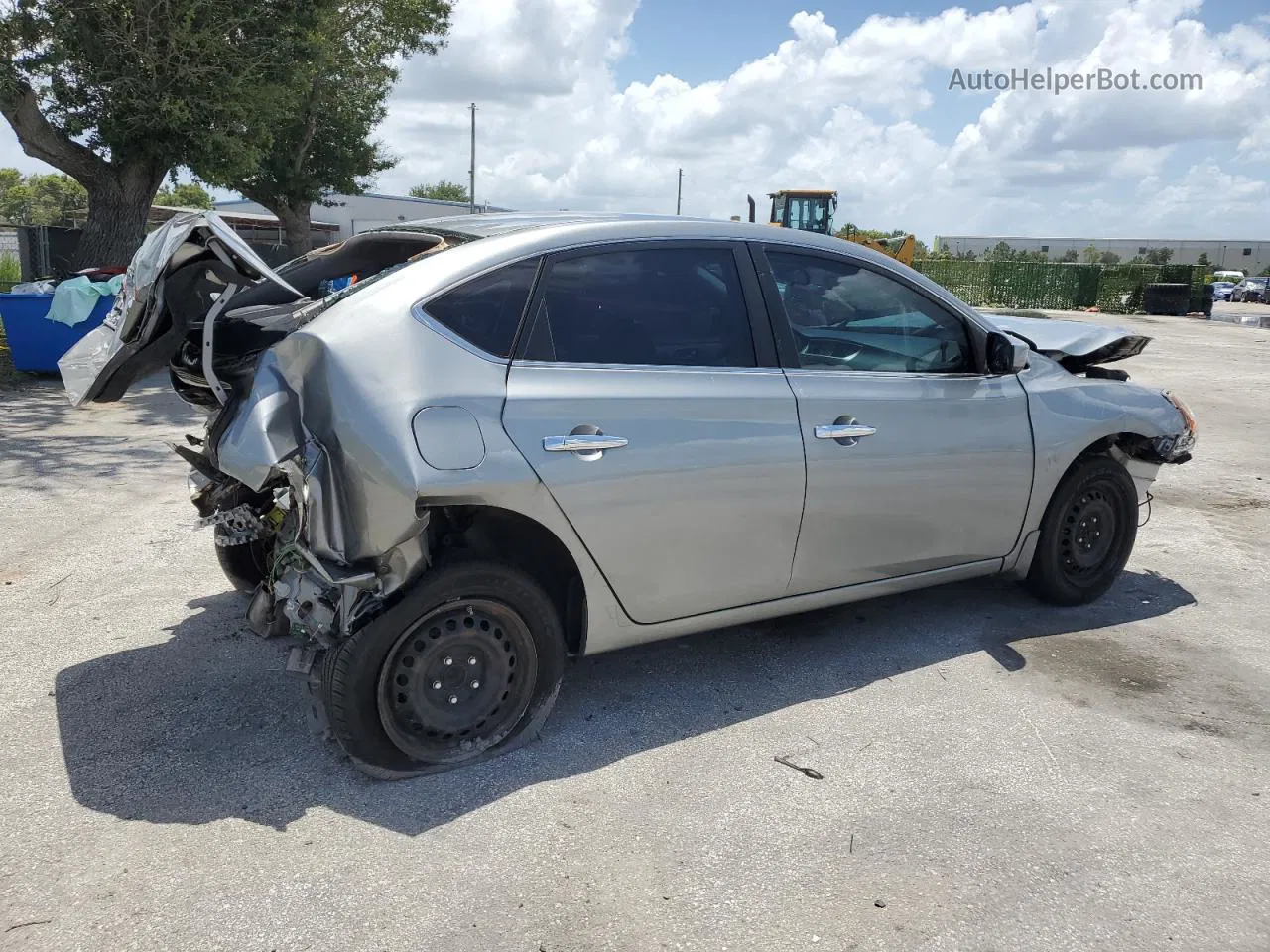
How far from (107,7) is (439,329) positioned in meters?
12.6

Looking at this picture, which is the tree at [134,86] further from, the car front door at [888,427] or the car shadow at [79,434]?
the car front door at [888,427]

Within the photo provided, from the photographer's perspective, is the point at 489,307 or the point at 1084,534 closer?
the point at 489,307

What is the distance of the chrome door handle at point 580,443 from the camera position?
11.1 ft

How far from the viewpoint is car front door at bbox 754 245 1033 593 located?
4.01 meters

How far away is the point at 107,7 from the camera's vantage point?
1296 cm

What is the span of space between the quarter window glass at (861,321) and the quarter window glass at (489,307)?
1108 mm

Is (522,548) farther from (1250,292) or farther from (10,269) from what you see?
(1250,292)

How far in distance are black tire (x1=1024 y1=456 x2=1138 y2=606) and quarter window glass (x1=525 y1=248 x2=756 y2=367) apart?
1.99 m

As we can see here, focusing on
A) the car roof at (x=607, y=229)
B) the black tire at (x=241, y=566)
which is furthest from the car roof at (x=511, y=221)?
the black tire at (x=241, y=566)

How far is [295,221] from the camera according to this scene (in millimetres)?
31656

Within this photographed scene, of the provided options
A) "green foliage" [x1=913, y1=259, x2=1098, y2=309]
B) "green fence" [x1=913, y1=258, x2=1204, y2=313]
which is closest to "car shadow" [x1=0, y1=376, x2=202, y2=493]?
"green fence" [x1=913, y1=258, x2=1204, y2=313]

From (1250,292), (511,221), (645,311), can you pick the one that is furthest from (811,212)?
(645,311)

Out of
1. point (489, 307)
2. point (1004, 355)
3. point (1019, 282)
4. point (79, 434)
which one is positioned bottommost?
point (79, 434)

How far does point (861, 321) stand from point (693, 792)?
2081 mm
